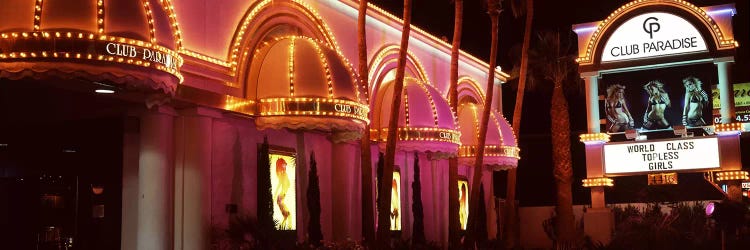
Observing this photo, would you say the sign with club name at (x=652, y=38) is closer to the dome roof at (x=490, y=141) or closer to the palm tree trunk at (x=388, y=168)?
the dome roof at (x=490, y=141)

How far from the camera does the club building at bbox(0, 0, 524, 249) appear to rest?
14.7 m

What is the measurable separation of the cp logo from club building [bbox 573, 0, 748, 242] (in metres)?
0.04

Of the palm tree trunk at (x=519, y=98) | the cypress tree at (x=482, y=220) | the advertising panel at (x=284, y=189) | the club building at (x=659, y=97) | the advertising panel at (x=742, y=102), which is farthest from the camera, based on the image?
the advertising panel at (x=742, y=102)

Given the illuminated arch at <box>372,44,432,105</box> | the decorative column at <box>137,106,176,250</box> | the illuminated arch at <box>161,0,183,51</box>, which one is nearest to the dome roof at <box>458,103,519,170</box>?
the illuminated arch at <box>372,44,432,105</box>

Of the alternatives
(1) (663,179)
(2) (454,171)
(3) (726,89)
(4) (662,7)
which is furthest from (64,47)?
(3) (726,89)

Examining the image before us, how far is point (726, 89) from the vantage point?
101 ft

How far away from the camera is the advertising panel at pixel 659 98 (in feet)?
101

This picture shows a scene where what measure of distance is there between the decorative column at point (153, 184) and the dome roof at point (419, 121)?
855 cm

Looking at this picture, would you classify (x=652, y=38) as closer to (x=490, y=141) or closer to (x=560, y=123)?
(x=560, y=123)

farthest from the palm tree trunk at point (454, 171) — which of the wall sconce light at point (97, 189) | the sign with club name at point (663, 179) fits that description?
the wall sconce light at point (97, 189)

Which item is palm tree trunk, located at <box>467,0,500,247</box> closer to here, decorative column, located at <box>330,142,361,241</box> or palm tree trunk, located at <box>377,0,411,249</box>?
decorative column, located at <box>330,142,361,241</box>

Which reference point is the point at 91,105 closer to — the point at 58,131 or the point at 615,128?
the point at 58,131

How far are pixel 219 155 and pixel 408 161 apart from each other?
11237mm

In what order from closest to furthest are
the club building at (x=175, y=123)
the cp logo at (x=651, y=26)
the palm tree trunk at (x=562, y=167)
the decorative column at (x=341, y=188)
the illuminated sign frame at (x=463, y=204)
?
the club building at (x=175, y=123)
the decorative column at (x=341, y=188)
the cp logo at (x=651, y=26)
the illuminated sign frame at (x=463, y=204)
the palm tree trunk at (x=562, y=167)
